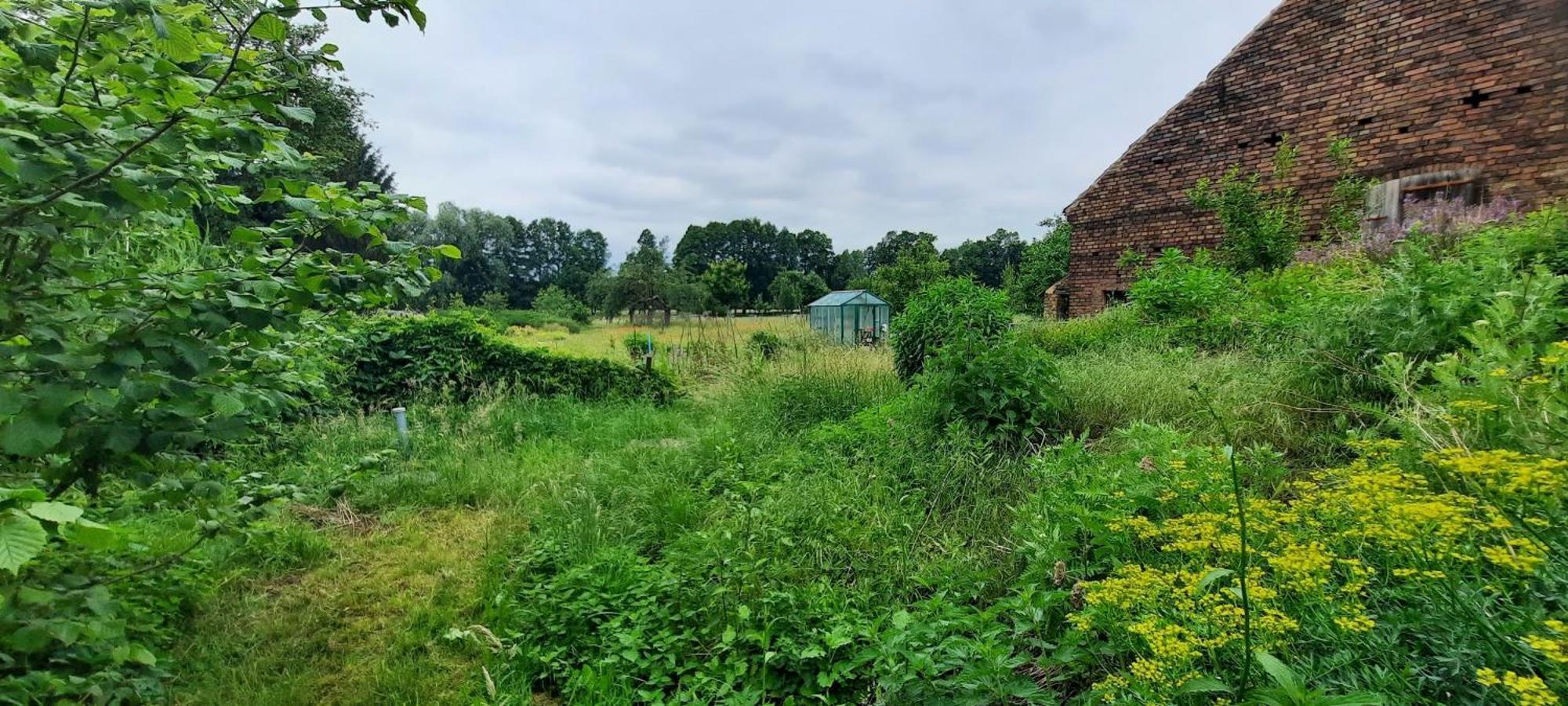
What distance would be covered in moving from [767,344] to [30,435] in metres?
6.36

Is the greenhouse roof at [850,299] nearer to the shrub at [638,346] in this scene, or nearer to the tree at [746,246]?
the shrub at [638,346]

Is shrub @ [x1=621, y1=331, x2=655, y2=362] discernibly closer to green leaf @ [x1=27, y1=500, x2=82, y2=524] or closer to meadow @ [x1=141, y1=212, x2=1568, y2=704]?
meadow @ [x1=141, y1=212, x2=1568, y2=704]

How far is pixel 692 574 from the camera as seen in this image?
7.57 ft

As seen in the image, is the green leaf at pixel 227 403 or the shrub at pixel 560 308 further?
the shrub at pixel 560 308

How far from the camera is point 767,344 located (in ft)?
23.9

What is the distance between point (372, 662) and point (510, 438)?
117 inches

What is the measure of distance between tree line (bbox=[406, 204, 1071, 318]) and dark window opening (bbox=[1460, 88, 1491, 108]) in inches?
591

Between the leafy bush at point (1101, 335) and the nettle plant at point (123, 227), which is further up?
the nettle plant at point (123, 227)

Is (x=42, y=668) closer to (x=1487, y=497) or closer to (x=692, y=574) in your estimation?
(x=692, y=574)

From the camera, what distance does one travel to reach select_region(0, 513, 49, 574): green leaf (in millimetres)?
853

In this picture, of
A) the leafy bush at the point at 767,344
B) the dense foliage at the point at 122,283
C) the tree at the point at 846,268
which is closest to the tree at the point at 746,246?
the tree at the point at 846,268

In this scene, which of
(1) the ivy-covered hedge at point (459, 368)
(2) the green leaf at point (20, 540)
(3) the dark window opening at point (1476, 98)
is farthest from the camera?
(3) the dark window opening at point (1476, 98)

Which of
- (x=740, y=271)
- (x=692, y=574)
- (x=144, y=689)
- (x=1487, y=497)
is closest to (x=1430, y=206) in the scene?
(x=1487, y=497)

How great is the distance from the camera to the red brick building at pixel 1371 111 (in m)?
6.75
